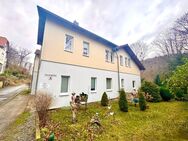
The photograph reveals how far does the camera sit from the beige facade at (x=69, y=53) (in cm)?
1025

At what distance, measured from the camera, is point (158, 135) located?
6.23 metres

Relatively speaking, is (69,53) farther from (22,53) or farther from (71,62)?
(22,53)

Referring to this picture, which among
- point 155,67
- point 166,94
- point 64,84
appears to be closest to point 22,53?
point 155,67

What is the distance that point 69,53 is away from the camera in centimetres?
1164

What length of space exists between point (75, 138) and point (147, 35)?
41.1 m

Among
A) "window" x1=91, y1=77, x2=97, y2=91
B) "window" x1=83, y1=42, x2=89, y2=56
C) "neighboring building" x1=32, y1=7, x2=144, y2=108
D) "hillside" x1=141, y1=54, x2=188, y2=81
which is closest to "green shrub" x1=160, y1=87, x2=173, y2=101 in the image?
"neighboring building" x1=32, y1=7, x2=144, y2=108

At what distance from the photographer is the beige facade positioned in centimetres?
1025

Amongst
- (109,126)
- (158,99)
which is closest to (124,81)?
(158,99)

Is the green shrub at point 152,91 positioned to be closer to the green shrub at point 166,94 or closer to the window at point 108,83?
the green shrub at point 166,94

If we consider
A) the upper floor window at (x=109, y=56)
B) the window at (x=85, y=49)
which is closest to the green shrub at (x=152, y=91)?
the upper floor window at (x=109, y=56)

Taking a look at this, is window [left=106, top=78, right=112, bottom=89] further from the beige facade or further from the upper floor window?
the upper floor window

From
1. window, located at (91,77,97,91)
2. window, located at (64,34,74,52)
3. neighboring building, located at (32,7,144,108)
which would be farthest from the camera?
window, located at (91,77,97,91)

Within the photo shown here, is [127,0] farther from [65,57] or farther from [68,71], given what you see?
[68,71]

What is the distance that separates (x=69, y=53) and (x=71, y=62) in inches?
32.2
